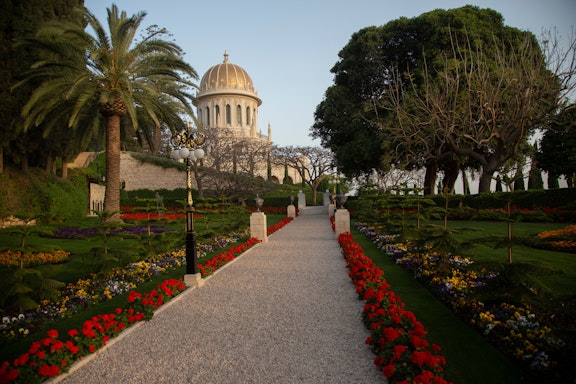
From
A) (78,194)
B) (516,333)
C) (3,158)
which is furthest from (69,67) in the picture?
(516,333)

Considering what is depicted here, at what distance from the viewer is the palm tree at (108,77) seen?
14.7 metres

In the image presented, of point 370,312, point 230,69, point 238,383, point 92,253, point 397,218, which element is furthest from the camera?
point 230,69

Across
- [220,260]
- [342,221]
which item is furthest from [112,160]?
[342,221]

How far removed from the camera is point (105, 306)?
6855mm

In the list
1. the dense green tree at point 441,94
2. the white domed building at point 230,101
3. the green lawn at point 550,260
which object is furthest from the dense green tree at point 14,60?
the white domed building at point 230,101

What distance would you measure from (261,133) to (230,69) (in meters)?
13.6

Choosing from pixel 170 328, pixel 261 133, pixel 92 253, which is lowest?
pixel 170 328

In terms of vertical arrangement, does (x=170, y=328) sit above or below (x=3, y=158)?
below

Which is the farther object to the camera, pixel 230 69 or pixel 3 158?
pixel 230 69

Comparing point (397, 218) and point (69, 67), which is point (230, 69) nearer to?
point (69, 67)

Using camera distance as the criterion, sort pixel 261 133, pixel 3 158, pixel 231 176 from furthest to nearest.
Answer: pixel 261 133 → pixel 231 176 → pixel 3 158

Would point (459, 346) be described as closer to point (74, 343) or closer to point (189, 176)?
point (74, 343)

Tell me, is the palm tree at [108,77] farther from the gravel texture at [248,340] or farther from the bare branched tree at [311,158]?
the bare branched tree at [311,158]

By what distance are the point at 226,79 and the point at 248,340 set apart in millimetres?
61937
